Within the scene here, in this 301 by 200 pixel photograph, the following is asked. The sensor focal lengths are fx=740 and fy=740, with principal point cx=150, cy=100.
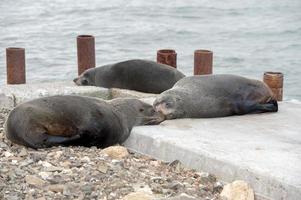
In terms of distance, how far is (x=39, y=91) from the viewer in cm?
824

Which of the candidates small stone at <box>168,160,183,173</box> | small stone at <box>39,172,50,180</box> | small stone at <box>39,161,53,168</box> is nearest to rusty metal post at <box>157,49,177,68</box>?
small stone at <box>168,160,183,173</box>

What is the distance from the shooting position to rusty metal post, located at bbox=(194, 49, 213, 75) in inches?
371

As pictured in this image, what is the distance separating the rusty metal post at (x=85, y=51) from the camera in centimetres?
962

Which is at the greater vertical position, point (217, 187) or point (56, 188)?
point (56, 188)

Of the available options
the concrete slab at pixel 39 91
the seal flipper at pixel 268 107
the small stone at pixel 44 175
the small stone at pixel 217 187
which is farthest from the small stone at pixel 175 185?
the concrete slab at pixel 39 91

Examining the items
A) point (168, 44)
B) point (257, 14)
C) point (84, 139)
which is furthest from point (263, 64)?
point (84, 139)

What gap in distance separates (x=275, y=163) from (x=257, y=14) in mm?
17815

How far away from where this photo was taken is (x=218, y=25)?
21.7 meters

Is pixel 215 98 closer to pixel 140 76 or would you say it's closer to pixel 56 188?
pixel 140 76

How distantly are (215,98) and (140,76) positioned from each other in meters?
1.54

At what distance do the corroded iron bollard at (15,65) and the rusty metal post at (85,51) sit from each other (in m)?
0.80

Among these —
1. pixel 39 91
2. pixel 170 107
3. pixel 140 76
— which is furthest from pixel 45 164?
pixel 140 76

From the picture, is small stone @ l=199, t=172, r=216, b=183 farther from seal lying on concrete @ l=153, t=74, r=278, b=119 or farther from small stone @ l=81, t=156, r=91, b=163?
seal lying on concrete @ l=153, t=74, r=278, b=119

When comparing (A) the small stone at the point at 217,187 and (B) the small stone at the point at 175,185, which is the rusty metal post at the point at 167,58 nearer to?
(A) the small stone at the point at 217,187
